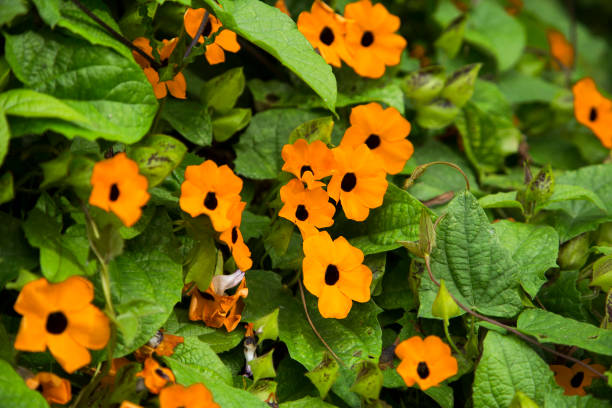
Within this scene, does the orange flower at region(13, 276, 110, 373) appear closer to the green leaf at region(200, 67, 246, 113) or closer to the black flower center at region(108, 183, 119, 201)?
the black flower center at region(108, 183, 119, 201)

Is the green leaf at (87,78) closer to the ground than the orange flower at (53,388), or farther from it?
farther from it

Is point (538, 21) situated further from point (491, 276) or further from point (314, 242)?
point (314, 242)

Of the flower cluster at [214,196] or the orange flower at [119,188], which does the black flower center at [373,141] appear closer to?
the flower cluster at [214,196]

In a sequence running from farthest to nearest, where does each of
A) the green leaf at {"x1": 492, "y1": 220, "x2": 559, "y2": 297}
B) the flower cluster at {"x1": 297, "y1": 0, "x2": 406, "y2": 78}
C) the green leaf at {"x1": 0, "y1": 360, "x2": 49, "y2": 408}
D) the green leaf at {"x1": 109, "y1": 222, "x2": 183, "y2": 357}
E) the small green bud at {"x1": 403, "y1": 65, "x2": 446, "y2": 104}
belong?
1. the small green bud at {"x1": 403, "y1": 65, "x2": 446, "y2": 104}
2. the flower cluster at {"x1": 297, "y1": 0, "x2": 406, "y2": 78}
3. the green leaf at {"x1": 492, "y1": 220, "x2": 559, "y2": 297}
4. the green leaf at {"x1": 109, "y1": 222, "x2": 183, "y2": 357}
5. the green leaf at {"x1": 0, "y1": 360, "x2": 49, "y2": 408}

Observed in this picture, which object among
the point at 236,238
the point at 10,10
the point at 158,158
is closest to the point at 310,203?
the point at 236,238

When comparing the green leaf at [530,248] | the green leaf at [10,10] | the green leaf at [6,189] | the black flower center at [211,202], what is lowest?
the green leaf at [530,248]

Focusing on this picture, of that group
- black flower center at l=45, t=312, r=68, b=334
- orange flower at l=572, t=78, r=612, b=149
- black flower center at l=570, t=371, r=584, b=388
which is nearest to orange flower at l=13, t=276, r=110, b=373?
black flower center at l=45, t=312, r=68, b=334

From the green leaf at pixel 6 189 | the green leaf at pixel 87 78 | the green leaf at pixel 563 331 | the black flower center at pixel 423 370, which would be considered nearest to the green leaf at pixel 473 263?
the green leaf at pixel 563 331
